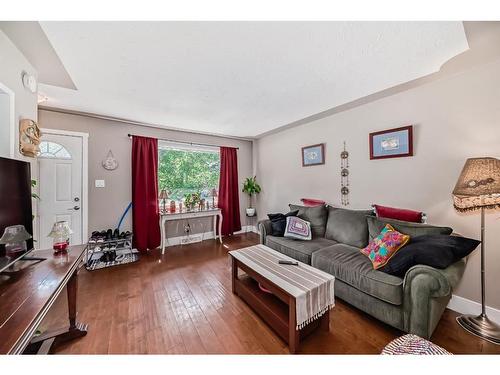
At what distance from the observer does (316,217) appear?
111 inches

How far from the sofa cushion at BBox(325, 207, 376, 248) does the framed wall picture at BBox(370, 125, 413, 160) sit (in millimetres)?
754

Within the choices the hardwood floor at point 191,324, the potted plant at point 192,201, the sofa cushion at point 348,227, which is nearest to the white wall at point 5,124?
the hardwood floor at point 191,324

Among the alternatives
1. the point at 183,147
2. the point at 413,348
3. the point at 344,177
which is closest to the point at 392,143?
the point at 344,177

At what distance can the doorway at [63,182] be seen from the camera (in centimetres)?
268

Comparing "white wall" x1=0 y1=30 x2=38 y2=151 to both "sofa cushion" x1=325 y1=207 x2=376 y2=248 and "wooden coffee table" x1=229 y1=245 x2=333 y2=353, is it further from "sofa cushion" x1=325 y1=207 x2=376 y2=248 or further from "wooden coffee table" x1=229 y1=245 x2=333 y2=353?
"sofa cushion" x1=325 y1=207 x2=376 y2=248

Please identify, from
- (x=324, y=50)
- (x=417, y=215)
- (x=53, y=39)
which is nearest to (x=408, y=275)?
(x=417, y=215)

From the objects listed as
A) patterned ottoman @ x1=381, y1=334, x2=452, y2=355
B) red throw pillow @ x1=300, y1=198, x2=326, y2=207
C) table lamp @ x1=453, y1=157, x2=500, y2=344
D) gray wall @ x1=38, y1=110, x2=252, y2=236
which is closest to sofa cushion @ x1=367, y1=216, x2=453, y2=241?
table lamp @ x1=453, y1=157, x2=500, y2=344

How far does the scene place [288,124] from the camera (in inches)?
139

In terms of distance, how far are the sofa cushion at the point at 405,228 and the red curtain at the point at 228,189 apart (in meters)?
2.82

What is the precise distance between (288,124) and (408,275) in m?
2.83

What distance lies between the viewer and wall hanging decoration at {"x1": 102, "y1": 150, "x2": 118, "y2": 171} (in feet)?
10.3

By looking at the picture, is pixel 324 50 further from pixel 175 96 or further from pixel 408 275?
pixel 408 275

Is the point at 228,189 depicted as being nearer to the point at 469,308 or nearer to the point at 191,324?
the point at 191,324

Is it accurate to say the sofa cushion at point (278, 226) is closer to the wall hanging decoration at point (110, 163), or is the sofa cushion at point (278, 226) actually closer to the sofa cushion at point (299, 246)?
the sofa cushion at point (299, 246)
